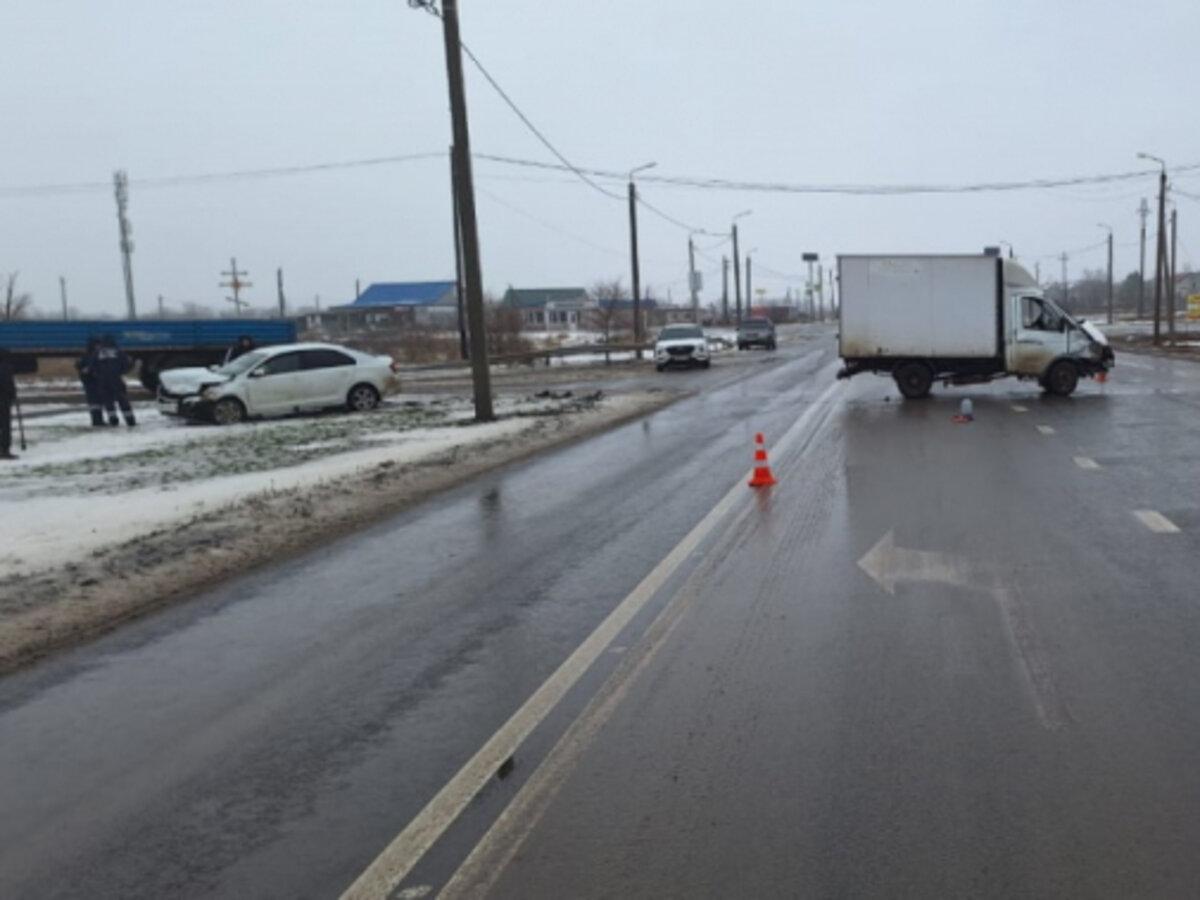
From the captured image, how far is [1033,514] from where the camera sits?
10.2m

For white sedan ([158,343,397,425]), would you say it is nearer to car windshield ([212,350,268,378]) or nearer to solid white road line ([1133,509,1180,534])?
car windshield ([212,350,268,378])

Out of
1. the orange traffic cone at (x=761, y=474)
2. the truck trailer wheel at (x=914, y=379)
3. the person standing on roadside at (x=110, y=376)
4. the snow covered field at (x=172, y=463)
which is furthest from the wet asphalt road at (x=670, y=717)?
the person standing on roadside at (x=110, y=376)

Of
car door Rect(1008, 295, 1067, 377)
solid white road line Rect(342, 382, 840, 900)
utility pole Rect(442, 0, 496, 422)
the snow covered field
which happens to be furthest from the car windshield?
solid white road line Rect(342, 382, 840, 900)

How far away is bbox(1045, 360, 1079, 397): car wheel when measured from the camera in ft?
77.0

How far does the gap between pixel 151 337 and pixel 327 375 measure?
13.1 m

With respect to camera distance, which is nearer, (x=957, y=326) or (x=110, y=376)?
(x=110, y=376)

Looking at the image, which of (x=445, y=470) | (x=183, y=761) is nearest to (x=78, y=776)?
(x=183, y=761)

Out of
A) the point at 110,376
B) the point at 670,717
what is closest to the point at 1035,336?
the point at 110,376

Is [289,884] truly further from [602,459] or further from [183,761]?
[602,459]

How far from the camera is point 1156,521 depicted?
9703mm

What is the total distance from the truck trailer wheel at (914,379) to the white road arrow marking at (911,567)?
1615 cm

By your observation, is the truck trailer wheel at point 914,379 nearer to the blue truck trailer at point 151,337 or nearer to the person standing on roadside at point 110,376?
the person standing on roadside at point 110,376

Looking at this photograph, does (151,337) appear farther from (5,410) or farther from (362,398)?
(5,410)

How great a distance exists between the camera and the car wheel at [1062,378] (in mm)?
23469
